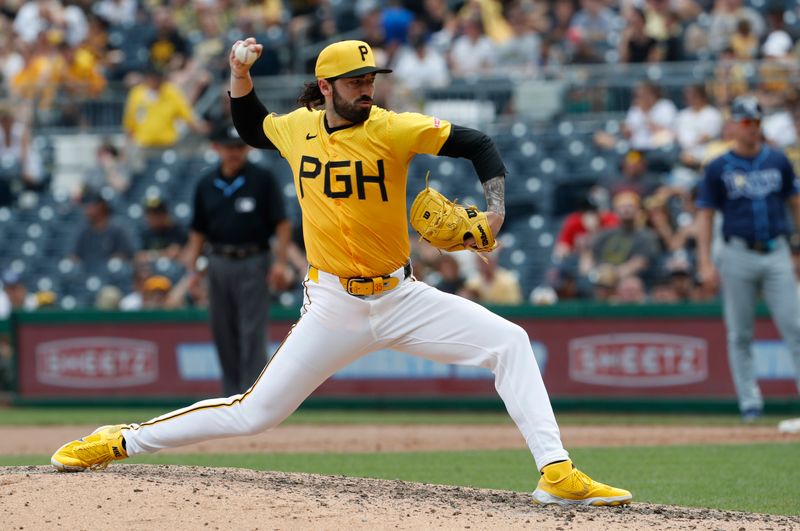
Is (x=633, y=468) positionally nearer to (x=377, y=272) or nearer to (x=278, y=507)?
(x=377, y=272)

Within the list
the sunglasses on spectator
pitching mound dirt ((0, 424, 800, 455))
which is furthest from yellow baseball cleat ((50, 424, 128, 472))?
the sunglasses on spectator

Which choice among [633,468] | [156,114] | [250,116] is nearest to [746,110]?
[633,468]

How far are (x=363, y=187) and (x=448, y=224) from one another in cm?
42

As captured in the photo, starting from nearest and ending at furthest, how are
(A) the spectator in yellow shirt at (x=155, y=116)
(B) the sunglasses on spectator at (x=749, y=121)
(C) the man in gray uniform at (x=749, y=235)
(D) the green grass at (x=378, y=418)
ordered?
(B) the sunglasses on spectator at (x=749, y=121) → (C) the man in gray uniform at (x=749, y=235) → (D) the green grass at (x=378, y=418) → (A) the spectator in yellow shirt at (x=155, y=116)

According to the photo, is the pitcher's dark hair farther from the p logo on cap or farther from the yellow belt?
the yellow belt

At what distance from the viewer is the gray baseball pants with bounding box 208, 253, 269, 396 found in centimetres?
1003

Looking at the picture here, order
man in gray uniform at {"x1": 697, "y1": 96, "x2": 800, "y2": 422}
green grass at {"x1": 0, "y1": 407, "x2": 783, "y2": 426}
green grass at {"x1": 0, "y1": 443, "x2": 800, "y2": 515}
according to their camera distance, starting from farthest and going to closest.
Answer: green grass at {"x1": 0, "y1": 407, "x2": 783, "y2": 426} < man in gray uniform at {"x1": 697, "y1": 96, "x2": 800, "y2": 422} < green grass at {"x1": 0, "y1": 443, "x2": 800, "y2": 515}

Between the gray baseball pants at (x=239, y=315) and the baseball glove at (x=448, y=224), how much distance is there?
4.34m

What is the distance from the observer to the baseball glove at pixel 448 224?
5.74m

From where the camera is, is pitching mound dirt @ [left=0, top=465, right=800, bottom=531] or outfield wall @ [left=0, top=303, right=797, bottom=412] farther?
outfield wall @ [left=0, top=303, right=797, bottom=412]

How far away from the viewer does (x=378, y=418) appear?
1204 centimetres

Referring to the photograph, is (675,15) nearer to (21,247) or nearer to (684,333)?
(684,333)

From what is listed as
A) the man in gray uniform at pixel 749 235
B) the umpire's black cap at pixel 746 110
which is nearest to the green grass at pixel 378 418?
the man in gray uniform at pixel 749 235

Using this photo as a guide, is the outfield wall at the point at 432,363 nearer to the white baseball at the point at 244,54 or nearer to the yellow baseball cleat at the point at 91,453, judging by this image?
the yellow baseball cleat at the point at 91,453
